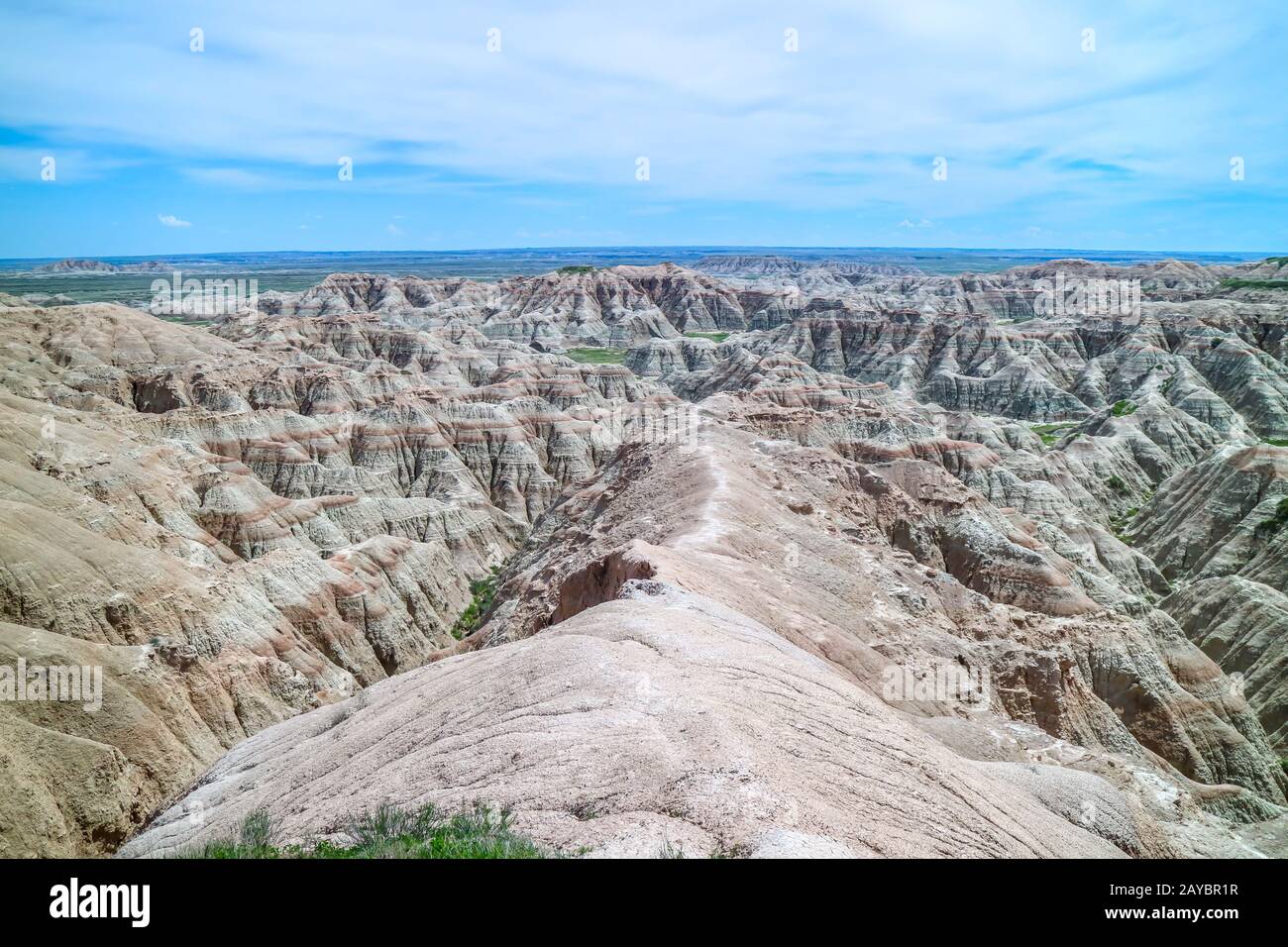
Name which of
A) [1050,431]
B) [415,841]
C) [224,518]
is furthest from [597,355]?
[415,841]

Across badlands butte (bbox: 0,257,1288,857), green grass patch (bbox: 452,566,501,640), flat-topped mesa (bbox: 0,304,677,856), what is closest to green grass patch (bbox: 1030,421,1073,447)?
badlands butte (bbox: 0,257,1288,857)

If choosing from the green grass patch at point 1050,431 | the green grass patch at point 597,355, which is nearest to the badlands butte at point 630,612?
the green grass patch at point 1050,431

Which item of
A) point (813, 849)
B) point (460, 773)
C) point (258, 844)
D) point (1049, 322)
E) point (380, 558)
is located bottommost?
point (380, 558)

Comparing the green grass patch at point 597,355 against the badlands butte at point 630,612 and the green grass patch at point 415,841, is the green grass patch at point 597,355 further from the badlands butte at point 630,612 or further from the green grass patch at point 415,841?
the green grass patch at point 415,841

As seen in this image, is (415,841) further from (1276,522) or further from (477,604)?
(1276,522)

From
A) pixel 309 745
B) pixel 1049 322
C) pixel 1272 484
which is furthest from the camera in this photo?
pixel 1049 322

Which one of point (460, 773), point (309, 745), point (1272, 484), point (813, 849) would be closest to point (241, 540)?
point (309, 745)
